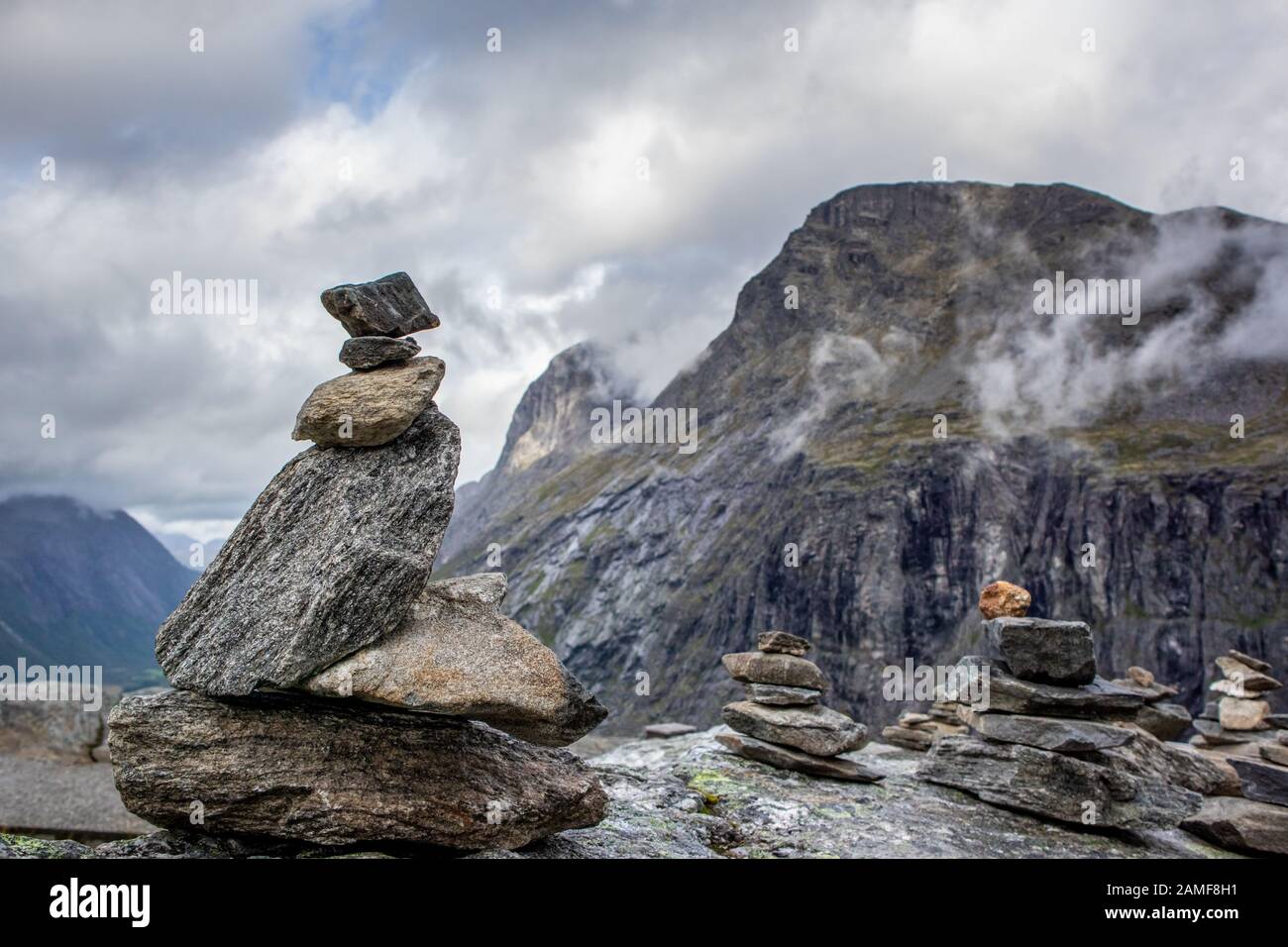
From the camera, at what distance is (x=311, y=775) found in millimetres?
10156

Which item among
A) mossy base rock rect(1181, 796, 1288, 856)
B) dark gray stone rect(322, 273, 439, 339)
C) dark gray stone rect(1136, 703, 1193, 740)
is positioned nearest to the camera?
dark gray stone rect(322, 273, 439, 339)

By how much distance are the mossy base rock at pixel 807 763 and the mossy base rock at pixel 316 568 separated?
45.8ft

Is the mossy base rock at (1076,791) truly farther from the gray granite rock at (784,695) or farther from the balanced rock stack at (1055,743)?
the gray granite rock at (784,695)

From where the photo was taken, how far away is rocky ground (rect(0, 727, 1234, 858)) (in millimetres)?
13359

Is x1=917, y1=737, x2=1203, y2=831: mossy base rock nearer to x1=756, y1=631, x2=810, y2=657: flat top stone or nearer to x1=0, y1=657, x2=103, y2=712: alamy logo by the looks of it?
x1=756, y1=631, x2=810, y2=657: flat top stone


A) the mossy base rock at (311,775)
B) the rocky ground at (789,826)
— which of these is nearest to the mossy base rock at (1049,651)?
the rocky ground at (789,826)

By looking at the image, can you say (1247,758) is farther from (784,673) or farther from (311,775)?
(311,775)

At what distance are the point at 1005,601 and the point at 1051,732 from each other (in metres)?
3.87

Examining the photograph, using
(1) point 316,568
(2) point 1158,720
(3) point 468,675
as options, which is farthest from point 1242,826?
(1) point 316,568

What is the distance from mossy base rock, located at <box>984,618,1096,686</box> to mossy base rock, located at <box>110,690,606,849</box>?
43.3 feet

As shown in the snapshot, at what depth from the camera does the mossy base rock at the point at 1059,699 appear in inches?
740
